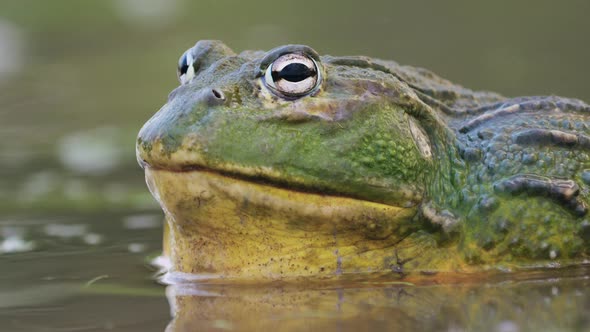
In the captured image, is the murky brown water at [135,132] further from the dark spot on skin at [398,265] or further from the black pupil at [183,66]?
the black pupil at [183,66]

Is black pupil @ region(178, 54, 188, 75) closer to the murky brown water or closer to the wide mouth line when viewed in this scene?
the wide mouth line

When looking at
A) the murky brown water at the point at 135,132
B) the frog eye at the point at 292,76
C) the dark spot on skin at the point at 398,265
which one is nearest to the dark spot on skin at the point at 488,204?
the murky brown water at the point at 135,132

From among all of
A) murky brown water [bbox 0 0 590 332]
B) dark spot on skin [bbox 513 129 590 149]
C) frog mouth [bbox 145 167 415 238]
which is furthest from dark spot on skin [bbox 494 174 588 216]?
frog mouth [bbox 145 167 415 238]

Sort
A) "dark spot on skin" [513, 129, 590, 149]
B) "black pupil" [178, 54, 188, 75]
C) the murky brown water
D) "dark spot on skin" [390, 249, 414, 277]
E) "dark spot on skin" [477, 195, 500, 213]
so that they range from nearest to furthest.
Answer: the murky brown water
"dark spot on skin" [390, 249, 414, 277]
"dark spot on skin" [477, 195, 500, 213]
"dark spot on skin" [513, 129, 590, 149]
"black pupil" [178, 54, 188, 75]

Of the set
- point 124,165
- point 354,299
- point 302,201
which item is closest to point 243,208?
point 302,201

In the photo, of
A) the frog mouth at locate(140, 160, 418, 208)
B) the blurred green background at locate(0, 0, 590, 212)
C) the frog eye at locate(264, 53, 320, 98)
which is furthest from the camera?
the blurred green background at locate(0, 0, 590, 212)

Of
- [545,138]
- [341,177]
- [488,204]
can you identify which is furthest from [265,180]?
[545,138]
